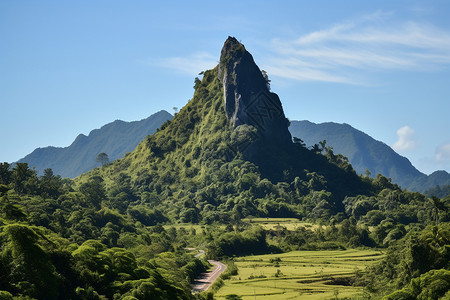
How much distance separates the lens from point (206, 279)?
100 metres

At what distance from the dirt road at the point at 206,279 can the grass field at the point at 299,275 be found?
3.33 metres

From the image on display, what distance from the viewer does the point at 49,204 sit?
366 feet

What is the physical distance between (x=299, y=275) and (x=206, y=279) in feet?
56.5

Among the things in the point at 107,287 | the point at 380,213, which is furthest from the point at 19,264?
the point at 380,213

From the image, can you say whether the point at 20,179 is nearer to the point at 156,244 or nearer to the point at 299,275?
the point at 156,244

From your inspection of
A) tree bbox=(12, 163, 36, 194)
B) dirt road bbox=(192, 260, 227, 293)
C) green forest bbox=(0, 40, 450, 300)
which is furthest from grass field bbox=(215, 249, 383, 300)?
tree bbox=(12, 163, 36, 194)

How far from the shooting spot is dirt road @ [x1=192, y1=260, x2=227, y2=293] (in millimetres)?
90312

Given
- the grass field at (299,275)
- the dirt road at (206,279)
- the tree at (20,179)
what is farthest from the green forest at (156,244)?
the grass field at (299,275)

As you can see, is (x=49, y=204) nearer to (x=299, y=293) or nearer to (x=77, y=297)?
(x=299, y=293)

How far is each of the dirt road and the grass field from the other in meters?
3.33

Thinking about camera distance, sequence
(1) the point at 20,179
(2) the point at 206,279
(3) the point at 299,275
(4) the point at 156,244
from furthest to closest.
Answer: (1) the point at 20,179 → (4) the point at 156,244 → (3) the point at 299,275 → (2) the point at 206,279

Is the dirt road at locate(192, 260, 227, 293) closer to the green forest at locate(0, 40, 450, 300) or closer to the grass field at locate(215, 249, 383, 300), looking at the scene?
the green forest at locate(0, 40, 450, 300)

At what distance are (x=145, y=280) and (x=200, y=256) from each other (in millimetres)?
73204

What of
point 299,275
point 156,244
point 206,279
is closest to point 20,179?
point 156,244
